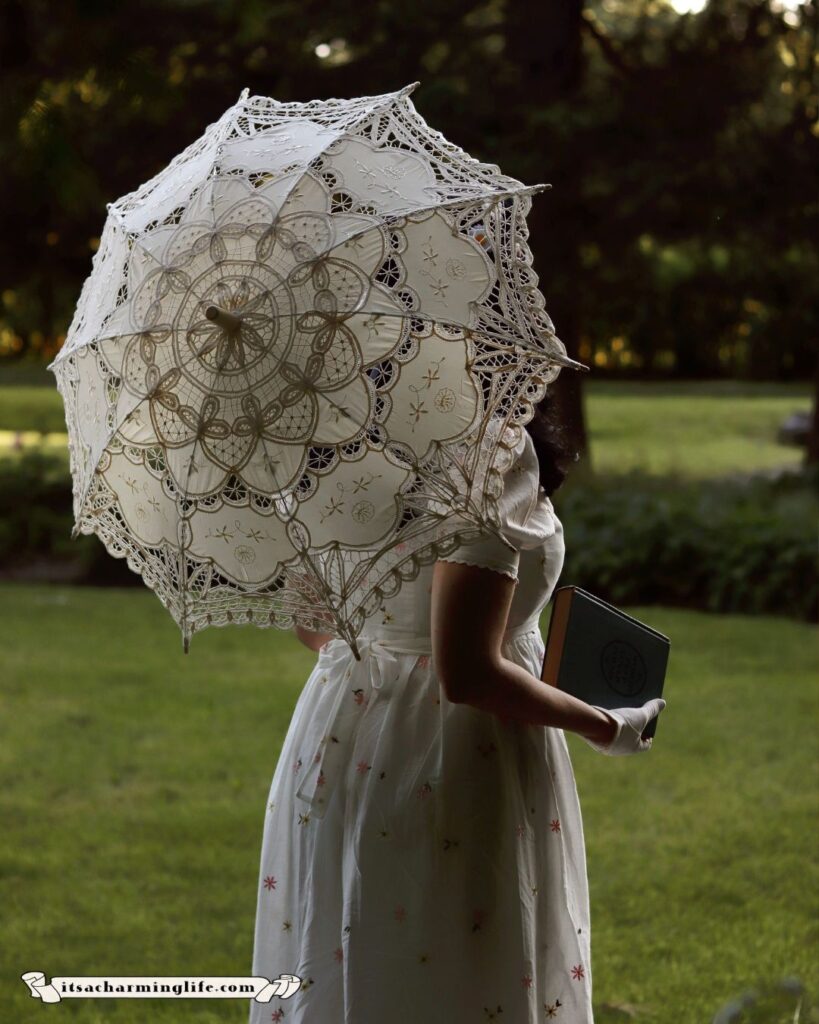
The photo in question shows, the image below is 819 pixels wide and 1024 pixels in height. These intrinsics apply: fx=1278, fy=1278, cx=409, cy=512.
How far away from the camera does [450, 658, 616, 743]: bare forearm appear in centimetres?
163

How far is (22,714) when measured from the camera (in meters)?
5.40

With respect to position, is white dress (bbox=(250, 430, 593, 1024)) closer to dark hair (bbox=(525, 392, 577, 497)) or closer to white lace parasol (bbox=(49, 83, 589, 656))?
dark hair (bbox=(525, 392, 577, 497))

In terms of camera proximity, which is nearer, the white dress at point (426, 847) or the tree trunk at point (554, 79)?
the white dress at point (426, 847)

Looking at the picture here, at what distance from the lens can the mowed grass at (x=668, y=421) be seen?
35.3 ft

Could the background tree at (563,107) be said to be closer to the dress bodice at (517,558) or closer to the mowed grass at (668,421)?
the mowed grass at (668,421)

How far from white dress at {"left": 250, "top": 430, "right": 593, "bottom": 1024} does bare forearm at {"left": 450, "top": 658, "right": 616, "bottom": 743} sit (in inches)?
6.3

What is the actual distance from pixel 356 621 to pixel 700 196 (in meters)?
7.25

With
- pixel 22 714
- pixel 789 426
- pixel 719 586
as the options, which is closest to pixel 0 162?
pixel 22 714

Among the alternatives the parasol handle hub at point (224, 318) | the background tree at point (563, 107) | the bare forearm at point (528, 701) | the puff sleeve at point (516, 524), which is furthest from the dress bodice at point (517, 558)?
the background tree at point (563, 107)

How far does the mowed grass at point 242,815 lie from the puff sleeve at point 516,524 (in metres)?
1.81

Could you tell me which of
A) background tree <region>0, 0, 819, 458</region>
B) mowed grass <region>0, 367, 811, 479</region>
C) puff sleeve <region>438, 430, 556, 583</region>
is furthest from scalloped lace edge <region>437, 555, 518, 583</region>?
mowed grass <region>0, 367, 811, 479</region>

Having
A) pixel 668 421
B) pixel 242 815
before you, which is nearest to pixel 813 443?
pixel 668 421

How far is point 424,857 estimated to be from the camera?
1832mm

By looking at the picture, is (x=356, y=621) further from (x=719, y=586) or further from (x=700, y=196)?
(x=700, y=196)
